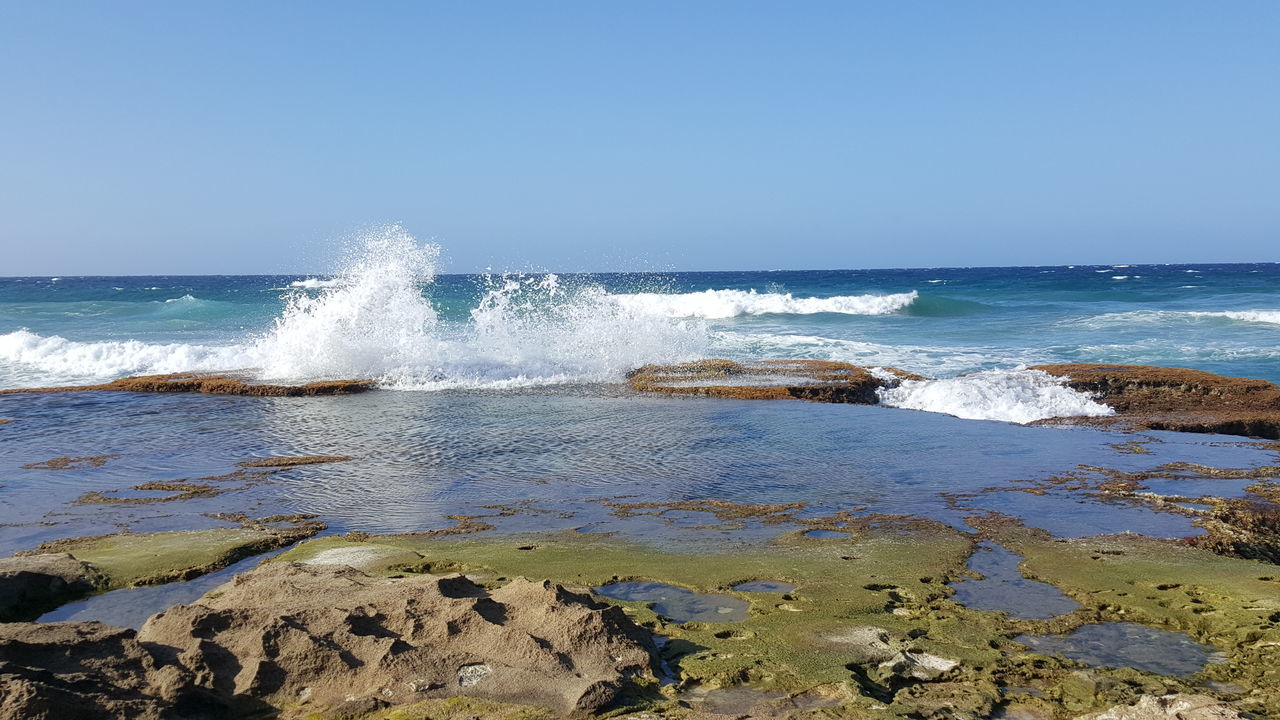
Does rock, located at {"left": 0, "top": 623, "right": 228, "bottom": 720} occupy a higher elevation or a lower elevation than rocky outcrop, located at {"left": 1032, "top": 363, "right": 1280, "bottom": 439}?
higher

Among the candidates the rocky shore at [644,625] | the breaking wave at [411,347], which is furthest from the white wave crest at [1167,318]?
the rocky shore at [644,625]

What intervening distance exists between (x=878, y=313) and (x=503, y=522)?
3607 centimetres

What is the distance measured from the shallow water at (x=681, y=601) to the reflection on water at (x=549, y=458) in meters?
1.21

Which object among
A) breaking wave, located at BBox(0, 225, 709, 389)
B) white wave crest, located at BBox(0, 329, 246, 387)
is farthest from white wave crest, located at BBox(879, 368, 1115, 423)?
white wave crest, located at BBox(0, 329, 246, 387)

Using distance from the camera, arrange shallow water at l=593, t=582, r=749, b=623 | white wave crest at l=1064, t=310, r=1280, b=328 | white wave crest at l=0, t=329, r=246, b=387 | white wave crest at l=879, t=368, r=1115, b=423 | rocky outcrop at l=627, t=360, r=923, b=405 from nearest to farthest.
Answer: shallow water at l=593, t=582, r=749, b=623 < white wave crest at l=879, t=368, r=1115, b=423 < rocky outcrop at l=627, t=360, r=923, b=405 < white wave crest at l=0, t=329, r=246, b=387 < white wave crest at l=1064, t=310, r=1280, b=328

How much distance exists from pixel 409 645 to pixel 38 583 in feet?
8.94

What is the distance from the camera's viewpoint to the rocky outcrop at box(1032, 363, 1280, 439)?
11586mm

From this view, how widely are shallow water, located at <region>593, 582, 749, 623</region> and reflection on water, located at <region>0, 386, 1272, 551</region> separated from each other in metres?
1.21

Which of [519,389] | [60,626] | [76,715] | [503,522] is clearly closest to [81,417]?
[519,389]

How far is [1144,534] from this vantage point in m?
6.66

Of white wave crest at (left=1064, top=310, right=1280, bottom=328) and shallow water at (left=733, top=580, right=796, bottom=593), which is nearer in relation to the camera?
shallow water at (left=733, top=580, right=796, bottom=593)

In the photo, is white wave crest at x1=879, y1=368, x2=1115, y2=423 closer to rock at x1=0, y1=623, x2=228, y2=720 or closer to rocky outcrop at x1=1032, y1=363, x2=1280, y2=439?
rocky outcrop at x1=1032, y1=363, x2=1280, y2=439

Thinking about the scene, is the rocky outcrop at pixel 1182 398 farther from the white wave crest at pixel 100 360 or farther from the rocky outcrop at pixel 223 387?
the white wave crest at pixel 100 360

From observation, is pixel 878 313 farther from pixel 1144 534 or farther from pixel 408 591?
pixel 408 591
